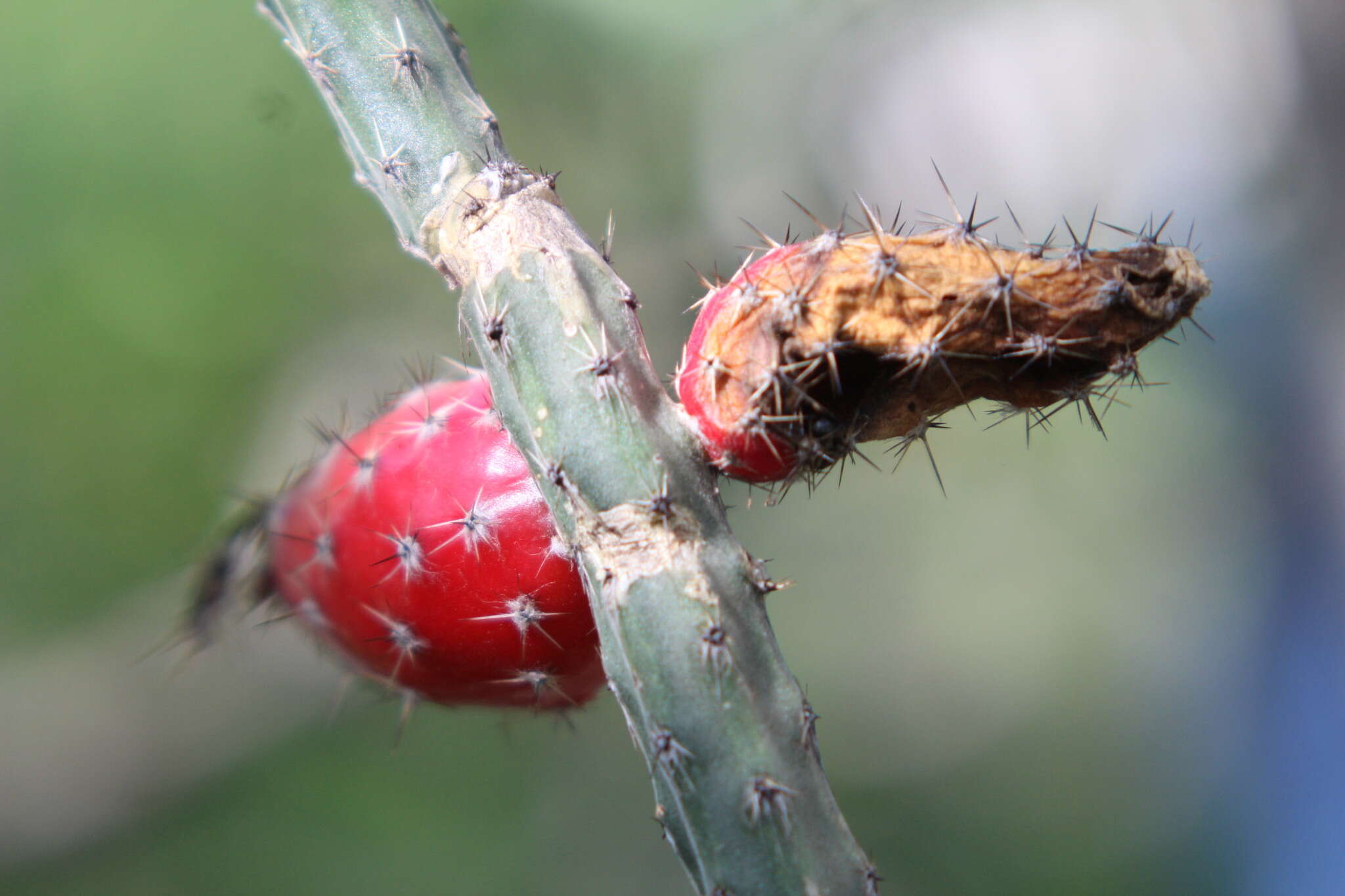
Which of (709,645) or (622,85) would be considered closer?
(709,645)

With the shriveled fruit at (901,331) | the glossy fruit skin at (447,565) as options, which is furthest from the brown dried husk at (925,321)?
the glossy fruit skin at (447,565)

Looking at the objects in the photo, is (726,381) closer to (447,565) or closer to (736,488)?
(447,565)

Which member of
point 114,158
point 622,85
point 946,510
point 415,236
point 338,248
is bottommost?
point 946,510

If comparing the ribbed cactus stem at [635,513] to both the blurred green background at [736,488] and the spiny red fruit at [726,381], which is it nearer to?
the spiny red fruit at [726,381]

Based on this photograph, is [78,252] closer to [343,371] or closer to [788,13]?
[343,371]

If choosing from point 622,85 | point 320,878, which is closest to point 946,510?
point 622,85

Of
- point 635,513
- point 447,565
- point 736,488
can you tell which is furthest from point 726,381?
point 736,488

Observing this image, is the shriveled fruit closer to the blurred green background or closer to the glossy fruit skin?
the glossy fruit skin
